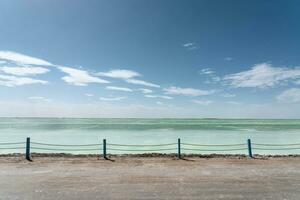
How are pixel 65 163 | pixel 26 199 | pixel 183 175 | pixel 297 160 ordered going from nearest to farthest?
pixel 26 199 < pixel 183 175 < pixel 65 163 < pixel 297 160

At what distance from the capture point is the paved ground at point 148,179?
313 inches

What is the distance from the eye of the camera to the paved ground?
7.95 meters

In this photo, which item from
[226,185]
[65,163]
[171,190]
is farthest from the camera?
[65,163]

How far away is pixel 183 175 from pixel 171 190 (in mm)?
2272

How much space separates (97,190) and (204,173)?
4776 millimetres

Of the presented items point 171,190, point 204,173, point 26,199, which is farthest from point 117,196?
point 204,173

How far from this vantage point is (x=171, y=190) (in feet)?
27.5

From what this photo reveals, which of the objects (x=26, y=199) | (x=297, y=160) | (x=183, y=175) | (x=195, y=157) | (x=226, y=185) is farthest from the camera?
(x=195, y=157)

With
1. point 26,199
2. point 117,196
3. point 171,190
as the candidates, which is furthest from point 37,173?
point 171,190

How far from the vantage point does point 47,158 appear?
573 inches

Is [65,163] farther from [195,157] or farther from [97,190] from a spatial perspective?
[195,157]

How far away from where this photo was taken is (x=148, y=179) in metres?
9.85

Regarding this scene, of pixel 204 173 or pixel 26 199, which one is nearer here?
pixel 26 199

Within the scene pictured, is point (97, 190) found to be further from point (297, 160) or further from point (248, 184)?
point (297, 160)
